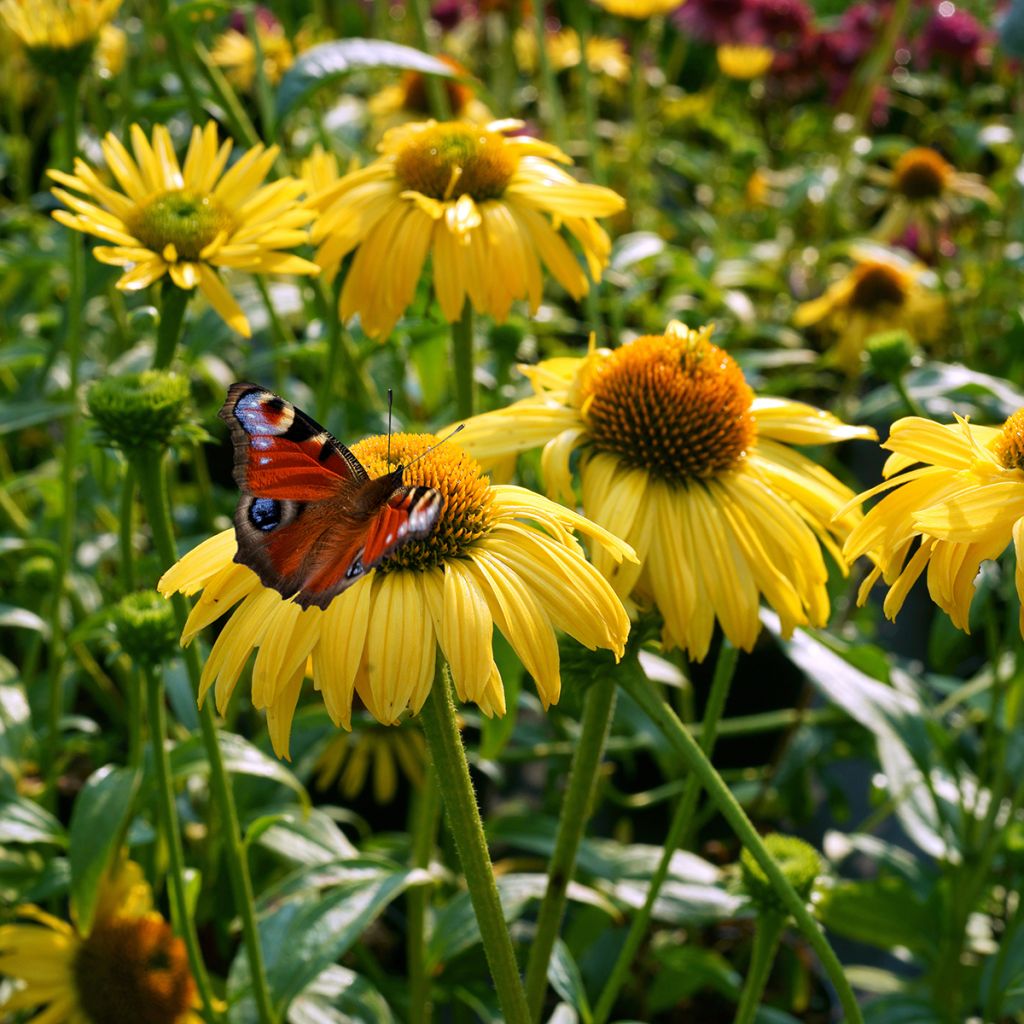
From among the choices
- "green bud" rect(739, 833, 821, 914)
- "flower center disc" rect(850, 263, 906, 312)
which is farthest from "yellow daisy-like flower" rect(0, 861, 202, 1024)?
"flower center disc" rect(850, 263, 906, 312)

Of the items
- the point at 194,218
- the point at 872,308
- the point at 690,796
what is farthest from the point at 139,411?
the point at 872,308

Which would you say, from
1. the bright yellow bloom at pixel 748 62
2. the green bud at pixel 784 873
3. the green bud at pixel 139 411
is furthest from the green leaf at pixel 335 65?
the bright yellow bloom at pixel 748 62

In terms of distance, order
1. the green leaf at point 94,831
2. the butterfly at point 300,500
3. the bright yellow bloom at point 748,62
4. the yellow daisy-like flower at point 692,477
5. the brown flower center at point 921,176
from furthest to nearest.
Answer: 1. the bright yellow bloom at point 748,62
2. the brown flower center at point 921,176
3. the green leaf at point 94,831
4. the yellow daisy-like flower at point 692,477
5. the butterfly at point 300,500

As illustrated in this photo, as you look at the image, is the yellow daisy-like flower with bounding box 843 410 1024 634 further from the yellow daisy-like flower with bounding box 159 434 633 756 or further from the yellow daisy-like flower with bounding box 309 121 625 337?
the yellow daisy-like flower with bounding box 309 121 625 337

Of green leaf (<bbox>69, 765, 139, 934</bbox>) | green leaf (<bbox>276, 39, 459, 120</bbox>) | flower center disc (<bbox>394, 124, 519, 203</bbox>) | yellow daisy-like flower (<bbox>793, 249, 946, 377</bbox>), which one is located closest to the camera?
green leaf (<bbox>69, 765, 139, 934</bbox>)

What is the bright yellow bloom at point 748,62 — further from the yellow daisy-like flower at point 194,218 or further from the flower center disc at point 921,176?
the yellow daisy-like flower at point 194,218

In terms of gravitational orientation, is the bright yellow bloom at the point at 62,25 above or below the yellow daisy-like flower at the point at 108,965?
above

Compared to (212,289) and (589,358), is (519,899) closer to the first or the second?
(589,358)
